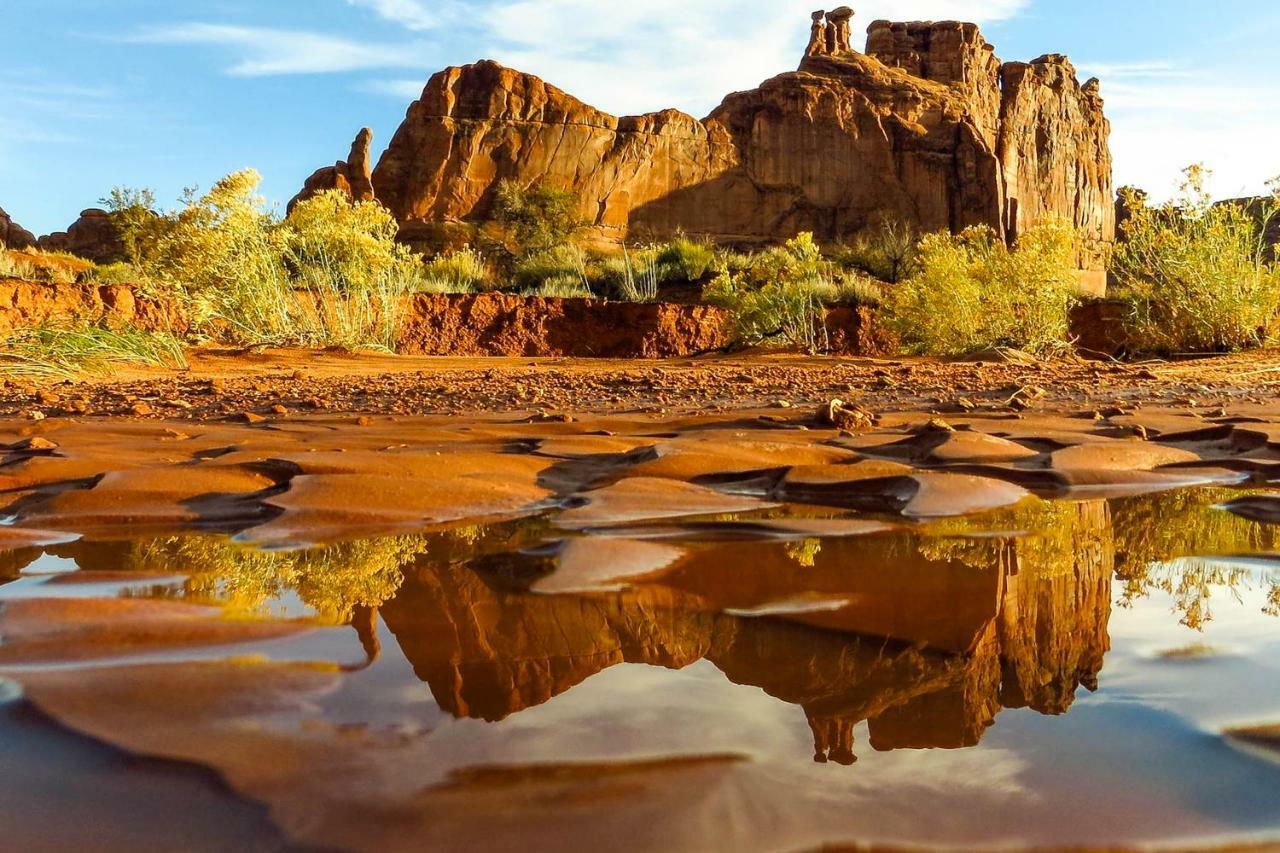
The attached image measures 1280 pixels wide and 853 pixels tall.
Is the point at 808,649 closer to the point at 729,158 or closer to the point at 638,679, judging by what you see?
the point at 638,679

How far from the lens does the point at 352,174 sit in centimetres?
5747

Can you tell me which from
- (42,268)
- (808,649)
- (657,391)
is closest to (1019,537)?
(808,649)

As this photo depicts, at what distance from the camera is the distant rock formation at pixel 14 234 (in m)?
45.7

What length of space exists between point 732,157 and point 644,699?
58.9m

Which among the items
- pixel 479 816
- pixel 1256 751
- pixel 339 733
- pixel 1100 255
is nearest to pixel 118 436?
pixel 339 733

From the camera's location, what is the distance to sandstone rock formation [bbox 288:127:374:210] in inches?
→ 2217

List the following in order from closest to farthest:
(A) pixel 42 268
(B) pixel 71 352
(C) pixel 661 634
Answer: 1. (C) pixel 661 634
2. (B) pixel 71 352
3. (A) pixel 42 268

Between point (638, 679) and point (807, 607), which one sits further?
point (807, 607)

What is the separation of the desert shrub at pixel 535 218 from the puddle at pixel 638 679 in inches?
1566

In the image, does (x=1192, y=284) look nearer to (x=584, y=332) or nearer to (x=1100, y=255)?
(x=1100, y=255)

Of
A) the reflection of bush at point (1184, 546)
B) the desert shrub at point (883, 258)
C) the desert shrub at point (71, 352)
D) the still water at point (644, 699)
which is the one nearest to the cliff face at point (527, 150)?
the desert shrub at point (883, 258)

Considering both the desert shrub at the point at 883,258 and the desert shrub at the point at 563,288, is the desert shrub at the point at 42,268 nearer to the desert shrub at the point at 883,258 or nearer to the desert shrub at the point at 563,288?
the desert shrub at the point at 563,288

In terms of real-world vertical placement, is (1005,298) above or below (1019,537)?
above

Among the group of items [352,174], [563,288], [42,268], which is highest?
[352,174]
